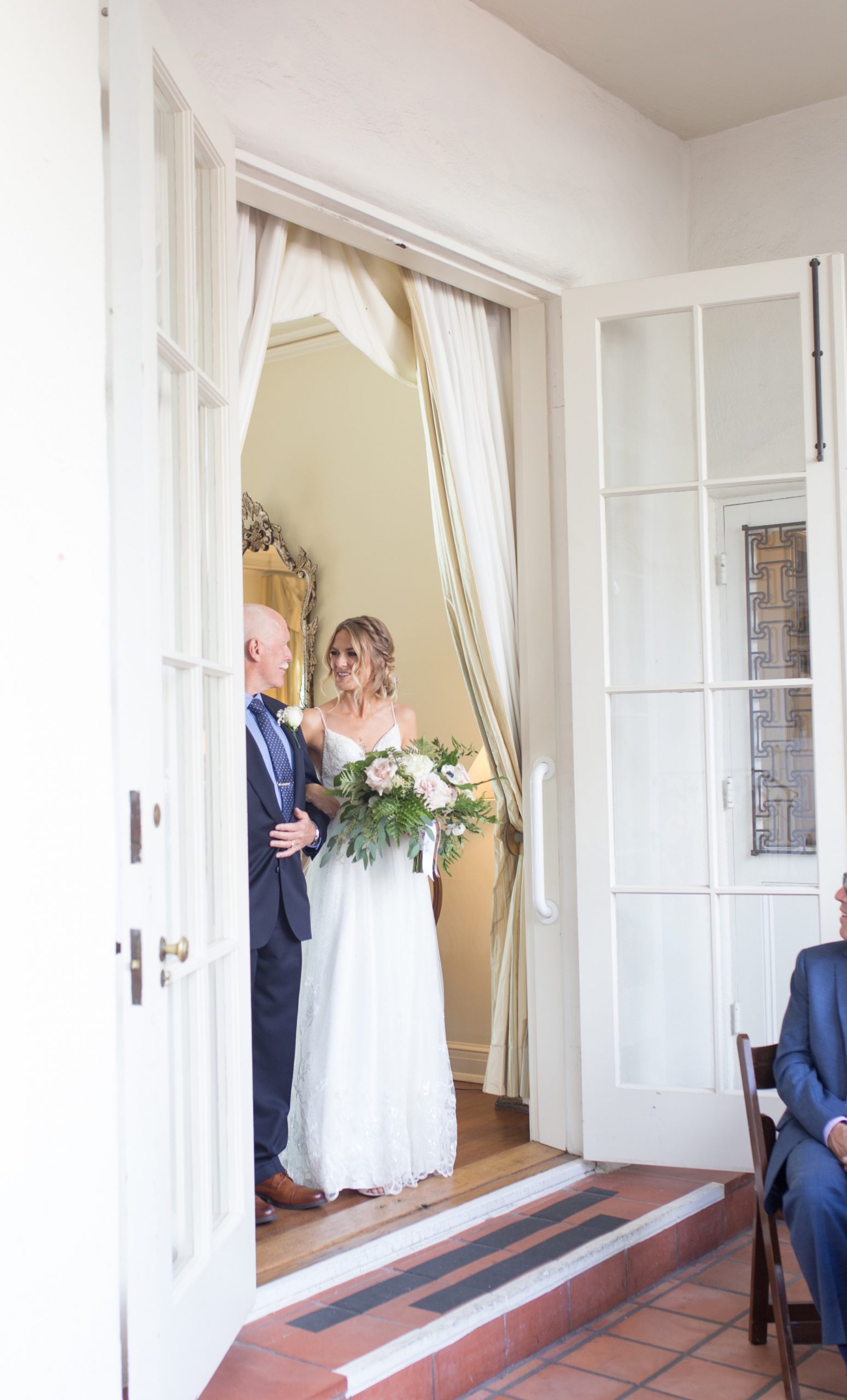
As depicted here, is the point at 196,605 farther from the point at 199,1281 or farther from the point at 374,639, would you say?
the point at 374,639

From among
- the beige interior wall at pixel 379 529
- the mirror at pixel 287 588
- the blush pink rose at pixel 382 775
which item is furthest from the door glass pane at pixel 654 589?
the mirror at pixel 287 588

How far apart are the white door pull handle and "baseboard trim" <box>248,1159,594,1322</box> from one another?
2.43ft

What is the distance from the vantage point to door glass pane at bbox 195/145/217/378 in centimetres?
243

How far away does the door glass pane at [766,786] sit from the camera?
3.51 m

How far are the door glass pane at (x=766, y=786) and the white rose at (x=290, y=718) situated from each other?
3.99 feet

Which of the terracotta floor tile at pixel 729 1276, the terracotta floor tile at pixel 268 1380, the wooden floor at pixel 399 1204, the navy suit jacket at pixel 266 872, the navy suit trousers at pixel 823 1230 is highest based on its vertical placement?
the navy suit jacket at pixel 266 872

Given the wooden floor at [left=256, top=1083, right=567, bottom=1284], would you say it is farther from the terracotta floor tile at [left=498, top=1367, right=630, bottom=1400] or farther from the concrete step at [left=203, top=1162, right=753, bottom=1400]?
the terracotta floor tile at [left=498, top=1367, right=630, bottom=1400]

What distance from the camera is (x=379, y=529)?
5.58 m

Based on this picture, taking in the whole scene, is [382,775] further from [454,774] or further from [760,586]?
[760,586]

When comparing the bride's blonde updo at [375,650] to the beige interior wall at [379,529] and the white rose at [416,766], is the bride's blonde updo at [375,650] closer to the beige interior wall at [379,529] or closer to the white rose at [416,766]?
the white rose at [416,766]

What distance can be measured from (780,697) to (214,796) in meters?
1.84

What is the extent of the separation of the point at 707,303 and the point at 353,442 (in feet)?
7.76

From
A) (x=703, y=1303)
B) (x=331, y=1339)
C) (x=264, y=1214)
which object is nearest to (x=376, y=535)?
(x=264, y=1214)

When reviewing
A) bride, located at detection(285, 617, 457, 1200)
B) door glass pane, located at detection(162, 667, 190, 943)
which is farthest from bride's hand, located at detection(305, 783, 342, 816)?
door glass pane, located at detection(162, 667, 190, 943)
